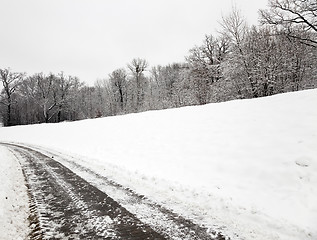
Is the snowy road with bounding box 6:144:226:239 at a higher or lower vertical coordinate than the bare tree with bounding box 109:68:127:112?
lower

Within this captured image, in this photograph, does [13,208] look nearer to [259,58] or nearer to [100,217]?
[100,217]

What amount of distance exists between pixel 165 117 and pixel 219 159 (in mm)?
7640

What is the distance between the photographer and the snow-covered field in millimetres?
4234

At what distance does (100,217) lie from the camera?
448 cm

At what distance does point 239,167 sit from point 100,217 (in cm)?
441

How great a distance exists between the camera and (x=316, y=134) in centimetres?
609

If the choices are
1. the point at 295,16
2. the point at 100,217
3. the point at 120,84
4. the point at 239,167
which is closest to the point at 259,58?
the point at 295,16

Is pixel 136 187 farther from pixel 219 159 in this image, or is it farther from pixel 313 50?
pixel 313 50

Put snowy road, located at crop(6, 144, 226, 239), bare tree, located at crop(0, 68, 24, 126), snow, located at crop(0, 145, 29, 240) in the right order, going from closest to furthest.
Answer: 1. snowy road, located at crop(6, 144, 226, 239)
2. snow, located at crop(0, 145, 29, 240)
3. bare tree, located at crop(0, 68, 24, 126)

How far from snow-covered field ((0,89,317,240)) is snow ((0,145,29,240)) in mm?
2831

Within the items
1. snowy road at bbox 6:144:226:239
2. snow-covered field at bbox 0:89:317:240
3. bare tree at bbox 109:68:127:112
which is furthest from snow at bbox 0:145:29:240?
bare tree at bbox 109:68:127:112

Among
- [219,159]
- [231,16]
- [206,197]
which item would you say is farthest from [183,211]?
[231,16]

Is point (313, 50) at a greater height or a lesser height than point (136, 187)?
greater

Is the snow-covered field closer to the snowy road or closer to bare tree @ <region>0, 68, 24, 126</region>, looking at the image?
the snowy road
